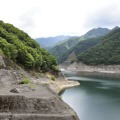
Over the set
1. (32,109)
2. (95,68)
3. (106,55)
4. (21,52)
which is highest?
(106,55)

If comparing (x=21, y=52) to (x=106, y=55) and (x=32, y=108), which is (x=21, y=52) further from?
(x=106, y=55)

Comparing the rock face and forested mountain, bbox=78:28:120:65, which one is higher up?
forested mountain, bbox=78:28:120:65

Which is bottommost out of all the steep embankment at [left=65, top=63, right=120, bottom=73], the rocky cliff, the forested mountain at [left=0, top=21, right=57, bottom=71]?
the rocky cliff

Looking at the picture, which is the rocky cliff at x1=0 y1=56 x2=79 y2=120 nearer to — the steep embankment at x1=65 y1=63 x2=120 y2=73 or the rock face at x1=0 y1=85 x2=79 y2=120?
the rock face at x1=0 y1=85 x2=79 y2=120

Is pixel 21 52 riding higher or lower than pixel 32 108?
higher

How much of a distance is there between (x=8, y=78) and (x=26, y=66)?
3762 cm

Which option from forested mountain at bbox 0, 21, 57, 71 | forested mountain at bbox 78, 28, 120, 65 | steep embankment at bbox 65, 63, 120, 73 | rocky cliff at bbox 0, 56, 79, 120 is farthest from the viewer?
forested mountain at bbox 78, 28, 120, 65

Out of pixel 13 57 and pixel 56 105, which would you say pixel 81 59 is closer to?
pixel 13 57

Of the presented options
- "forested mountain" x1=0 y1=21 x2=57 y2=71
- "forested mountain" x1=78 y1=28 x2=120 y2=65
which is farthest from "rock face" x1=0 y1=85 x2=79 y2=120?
"forested mountain" x1=78 y1=28 x2=120 y2=65

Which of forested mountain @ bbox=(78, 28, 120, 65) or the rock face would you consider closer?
the rock face

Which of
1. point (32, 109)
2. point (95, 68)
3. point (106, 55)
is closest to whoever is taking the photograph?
point (32, 109)

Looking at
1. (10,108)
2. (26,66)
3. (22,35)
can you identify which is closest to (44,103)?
(10,108)

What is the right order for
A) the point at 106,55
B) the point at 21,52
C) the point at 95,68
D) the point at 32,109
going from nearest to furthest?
1. the point at 32,109
2. the point at 21,52
3. the point at 95,68
4. the point at 106,55

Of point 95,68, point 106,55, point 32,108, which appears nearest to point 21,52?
point 32,108
